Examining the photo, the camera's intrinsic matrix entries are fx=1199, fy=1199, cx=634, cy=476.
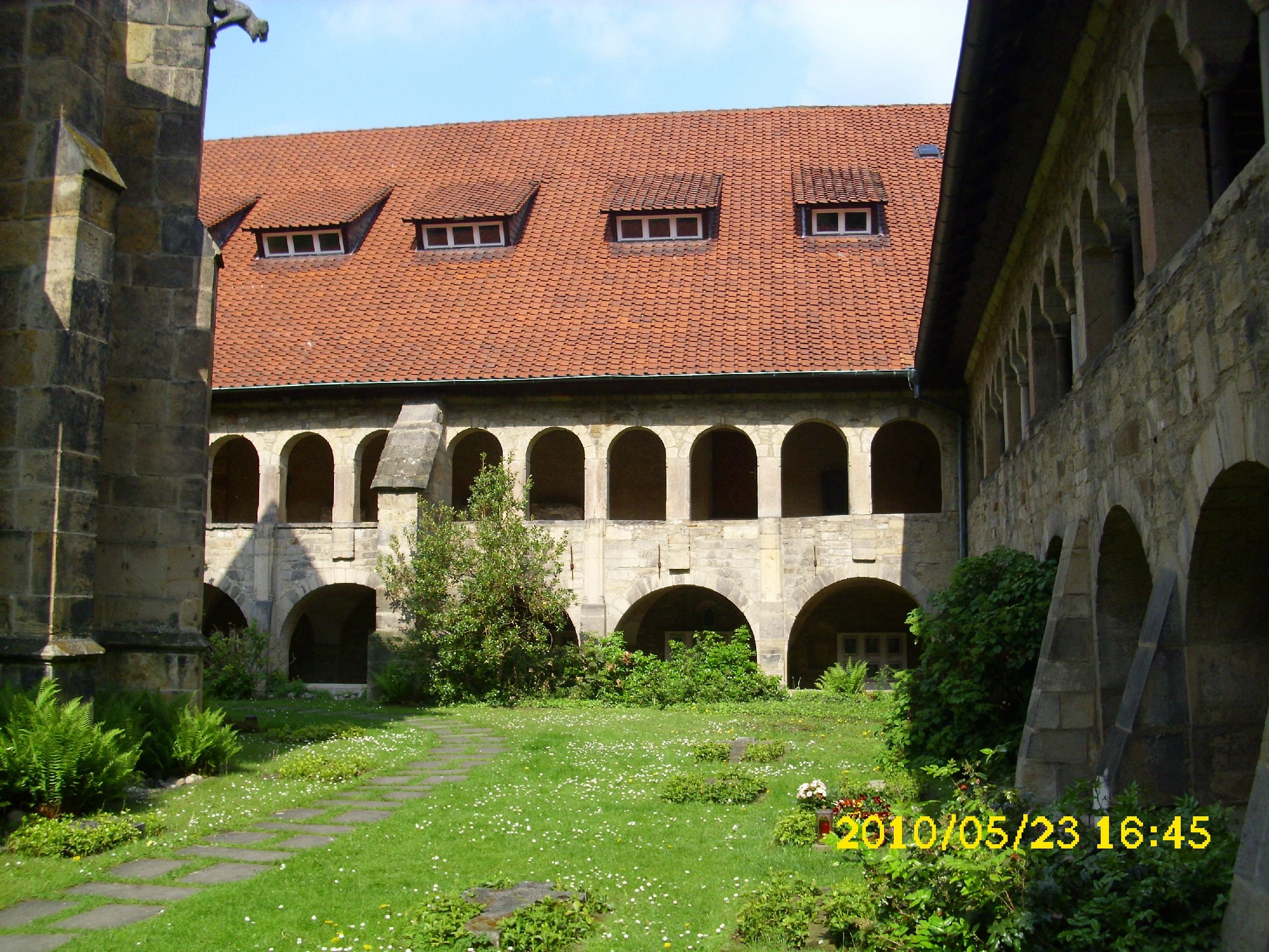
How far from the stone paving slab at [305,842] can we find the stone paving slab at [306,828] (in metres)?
0.13

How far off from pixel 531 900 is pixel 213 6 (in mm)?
9306

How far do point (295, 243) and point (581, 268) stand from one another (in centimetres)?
580

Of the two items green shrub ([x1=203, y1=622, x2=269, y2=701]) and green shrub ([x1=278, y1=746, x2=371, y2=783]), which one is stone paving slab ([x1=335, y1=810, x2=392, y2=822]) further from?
green shrub ([x1=203, y1=622, x2=269, y2=701])

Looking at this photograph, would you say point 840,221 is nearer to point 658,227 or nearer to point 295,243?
point 658,227

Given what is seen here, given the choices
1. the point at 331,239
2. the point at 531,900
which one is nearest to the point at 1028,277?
the point at 531,900

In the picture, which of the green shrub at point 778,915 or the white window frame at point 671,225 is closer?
the green shrub at point 778,915

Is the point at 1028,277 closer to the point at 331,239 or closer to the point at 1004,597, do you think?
Answer: the point at 1004,597

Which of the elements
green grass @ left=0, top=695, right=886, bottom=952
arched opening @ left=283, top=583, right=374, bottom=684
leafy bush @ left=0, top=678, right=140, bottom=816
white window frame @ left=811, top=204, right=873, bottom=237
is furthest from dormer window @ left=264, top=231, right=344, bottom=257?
leafy bush @ left=0, top=678, right=140, bottom=816

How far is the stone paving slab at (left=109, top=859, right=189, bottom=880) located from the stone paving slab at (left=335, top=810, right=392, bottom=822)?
1479 millimetres

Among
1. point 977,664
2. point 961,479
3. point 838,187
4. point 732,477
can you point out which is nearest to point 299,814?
point 977,664

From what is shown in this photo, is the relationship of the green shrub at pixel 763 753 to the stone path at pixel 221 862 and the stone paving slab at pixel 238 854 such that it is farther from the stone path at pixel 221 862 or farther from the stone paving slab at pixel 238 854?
the stone paving slab at pixel 238 854

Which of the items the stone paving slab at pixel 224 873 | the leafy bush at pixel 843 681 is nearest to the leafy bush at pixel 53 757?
the stone paving slab at pixel 224 873

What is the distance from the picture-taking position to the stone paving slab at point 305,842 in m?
7.51

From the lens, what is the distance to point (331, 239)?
2284cm
